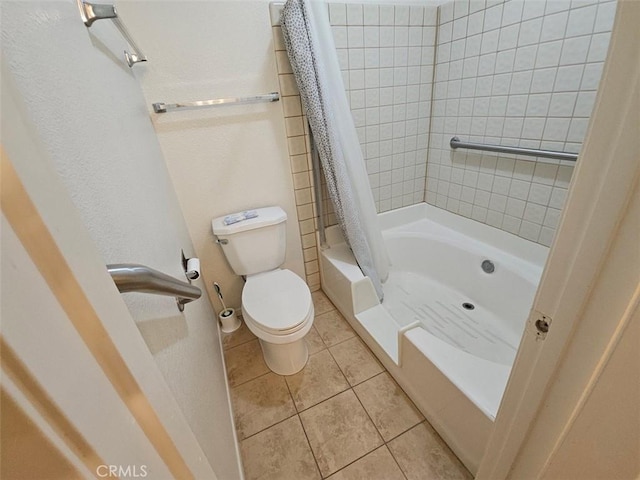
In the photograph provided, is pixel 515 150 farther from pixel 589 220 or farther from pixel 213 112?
pixel 213 112

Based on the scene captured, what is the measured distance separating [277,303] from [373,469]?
758 millimetres

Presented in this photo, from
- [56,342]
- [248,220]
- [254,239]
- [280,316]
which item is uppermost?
[56,342]

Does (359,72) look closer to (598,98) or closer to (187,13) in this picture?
(187,13)

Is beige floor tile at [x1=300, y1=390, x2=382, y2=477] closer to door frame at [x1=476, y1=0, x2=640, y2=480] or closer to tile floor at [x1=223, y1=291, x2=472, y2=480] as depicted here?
tile floor at [x1=223, y1=291, x2=472, y2=480]

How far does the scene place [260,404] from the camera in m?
1.33

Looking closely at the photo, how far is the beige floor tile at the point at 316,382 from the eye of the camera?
133 centimetres

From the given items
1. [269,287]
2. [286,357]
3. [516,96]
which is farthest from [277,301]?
[516,96]

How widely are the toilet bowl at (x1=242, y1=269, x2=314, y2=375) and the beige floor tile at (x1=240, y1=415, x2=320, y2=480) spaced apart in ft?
0.93

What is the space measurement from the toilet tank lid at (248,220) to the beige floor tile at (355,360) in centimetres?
81

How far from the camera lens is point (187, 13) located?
1206 millimetres

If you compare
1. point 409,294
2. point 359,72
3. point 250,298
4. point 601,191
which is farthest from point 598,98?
point 409,294

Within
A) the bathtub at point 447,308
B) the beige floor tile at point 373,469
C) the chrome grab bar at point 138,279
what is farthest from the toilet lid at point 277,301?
the chrome grab bar at point 138,279
